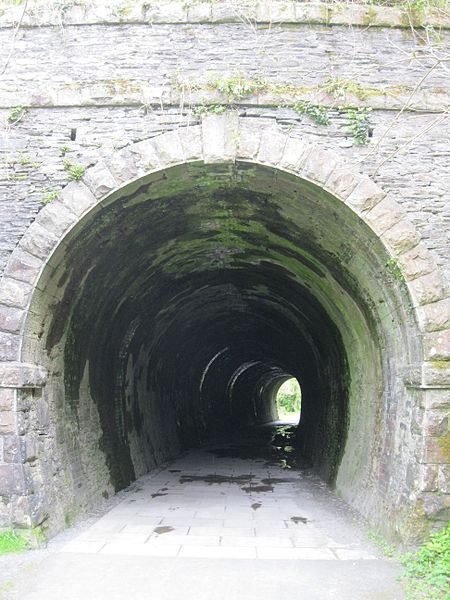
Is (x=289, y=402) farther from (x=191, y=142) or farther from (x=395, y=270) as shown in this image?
(x=191, y=142)

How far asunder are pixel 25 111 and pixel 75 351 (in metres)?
3.46

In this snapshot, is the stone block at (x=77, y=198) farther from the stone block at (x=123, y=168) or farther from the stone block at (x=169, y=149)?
the stone block at (x=169, y=149)

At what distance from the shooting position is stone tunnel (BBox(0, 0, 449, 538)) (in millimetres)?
7004

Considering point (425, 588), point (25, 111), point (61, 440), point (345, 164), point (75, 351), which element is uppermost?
point (25, 111)

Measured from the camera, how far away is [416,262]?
283 inches

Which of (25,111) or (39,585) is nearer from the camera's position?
(39,585)

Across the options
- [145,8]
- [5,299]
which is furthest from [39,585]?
[145,8]

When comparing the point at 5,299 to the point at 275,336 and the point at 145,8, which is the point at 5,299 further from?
the point at 275,336

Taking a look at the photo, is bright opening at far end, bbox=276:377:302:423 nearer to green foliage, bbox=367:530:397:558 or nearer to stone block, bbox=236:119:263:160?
green foliage, bbox=367:530:397:558

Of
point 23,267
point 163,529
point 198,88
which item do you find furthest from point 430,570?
point 198,88

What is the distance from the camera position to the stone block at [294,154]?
24.2ft

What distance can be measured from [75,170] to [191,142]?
1.52 meters

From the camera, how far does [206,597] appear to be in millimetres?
5516

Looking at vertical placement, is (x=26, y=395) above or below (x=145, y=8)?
below
